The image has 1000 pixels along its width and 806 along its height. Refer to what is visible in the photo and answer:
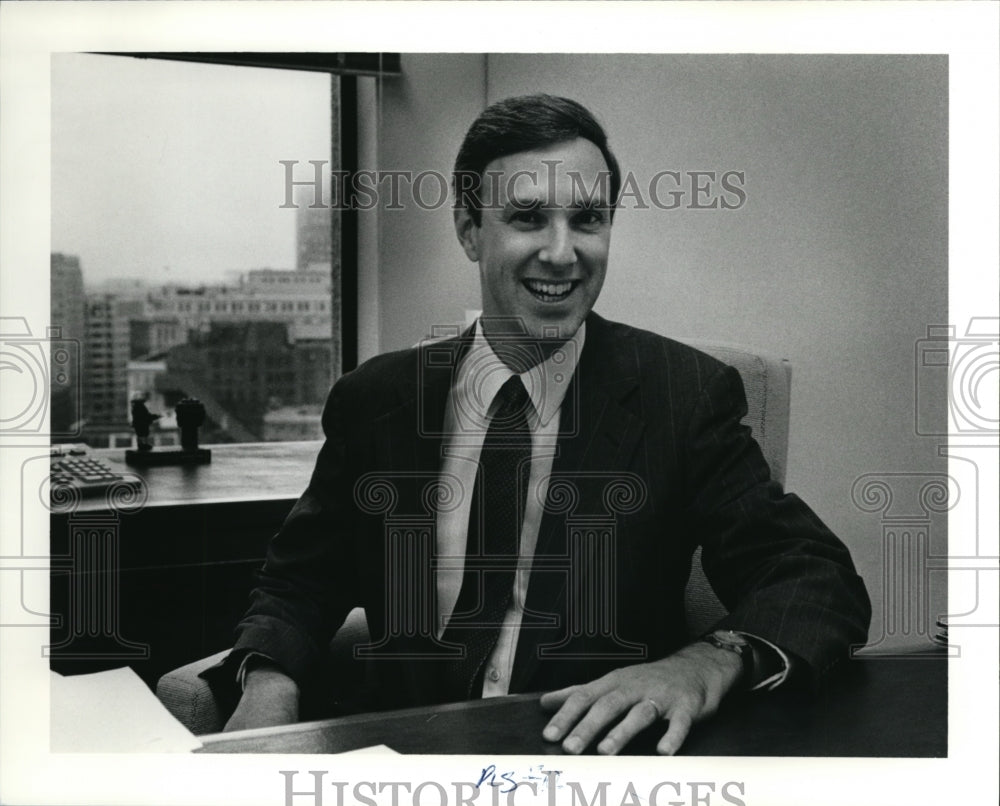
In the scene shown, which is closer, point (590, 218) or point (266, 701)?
point (266, 701)

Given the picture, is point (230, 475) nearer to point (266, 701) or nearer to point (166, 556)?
point (166, 556)

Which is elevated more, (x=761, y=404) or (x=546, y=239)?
(x=546, y=239)

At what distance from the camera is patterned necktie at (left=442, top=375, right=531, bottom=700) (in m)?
1.57

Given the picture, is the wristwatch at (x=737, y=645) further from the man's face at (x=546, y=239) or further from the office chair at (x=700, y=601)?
the man's face at (x=546, y=239)

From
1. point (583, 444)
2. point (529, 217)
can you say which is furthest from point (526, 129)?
point (583, 444)

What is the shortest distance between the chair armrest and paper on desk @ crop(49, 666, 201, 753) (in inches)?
0.7

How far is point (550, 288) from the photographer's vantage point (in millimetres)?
1581

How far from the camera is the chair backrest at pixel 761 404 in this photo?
153 cm

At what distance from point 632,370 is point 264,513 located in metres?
0.59

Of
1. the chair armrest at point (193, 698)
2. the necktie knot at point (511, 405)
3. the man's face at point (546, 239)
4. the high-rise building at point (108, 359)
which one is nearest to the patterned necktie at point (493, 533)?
the necktie knot at point (511, 405)

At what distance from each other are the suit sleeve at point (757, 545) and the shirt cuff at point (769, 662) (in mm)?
15

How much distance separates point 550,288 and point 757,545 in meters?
0.47

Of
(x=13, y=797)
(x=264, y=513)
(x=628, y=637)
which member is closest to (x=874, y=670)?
(x=628, y=637)
